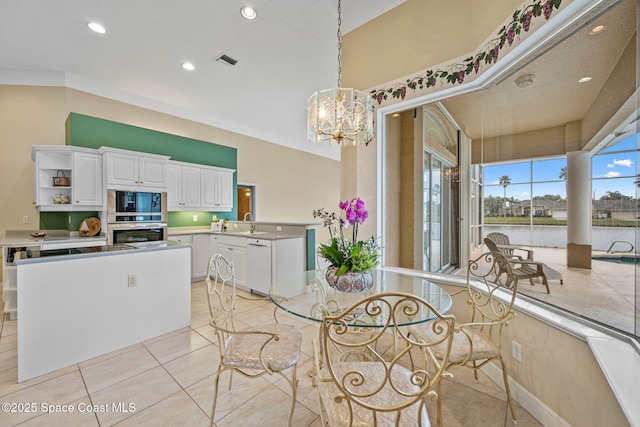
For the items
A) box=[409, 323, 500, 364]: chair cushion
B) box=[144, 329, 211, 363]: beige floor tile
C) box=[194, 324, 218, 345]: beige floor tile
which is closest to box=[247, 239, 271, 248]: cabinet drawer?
box=[194, 324, 218, 345]: beige floor tile

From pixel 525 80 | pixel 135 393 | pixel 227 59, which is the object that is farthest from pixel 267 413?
pixel 227 59

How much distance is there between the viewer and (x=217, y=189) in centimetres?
522

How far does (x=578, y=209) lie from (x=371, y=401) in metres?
1.64

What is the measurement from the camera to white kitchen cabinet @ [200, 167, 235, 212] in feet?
16.4

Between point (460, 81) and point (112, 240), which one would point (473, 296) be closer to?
point (460, 81)

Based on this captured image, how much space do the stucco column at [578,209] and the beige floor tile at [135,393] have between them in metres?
2.80

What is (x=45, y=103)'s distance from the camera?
3.72m

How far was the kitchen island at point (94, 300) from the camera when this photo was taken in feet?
6.27

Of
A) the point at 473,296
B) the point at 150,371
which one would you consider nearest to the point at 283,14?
the point at 473,296

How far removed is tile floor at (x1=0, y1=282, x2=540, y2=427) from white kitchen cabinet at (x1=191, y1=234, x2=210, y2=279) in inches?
89.6

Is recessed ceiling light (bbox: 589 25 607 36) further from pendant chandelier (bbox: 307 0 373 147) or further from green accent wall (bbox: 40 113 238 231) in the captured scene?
green accent wall (bbox: 40 113 238 231)

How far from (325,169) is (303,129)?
257 centimetres

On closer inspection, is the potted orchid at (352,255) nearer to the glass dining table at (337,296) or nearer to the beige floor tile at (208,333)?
the glass dining table at (337,296)

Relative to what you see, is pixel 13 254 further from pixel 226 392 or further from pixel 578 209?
pixel 578 209
